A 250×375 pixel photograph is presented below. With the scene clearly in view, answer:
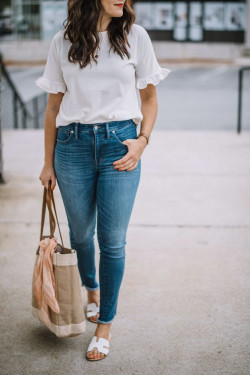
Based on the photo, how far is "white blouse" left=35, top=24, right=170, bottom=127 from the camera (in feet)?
8.39

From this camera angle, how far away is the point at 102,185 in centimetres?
266

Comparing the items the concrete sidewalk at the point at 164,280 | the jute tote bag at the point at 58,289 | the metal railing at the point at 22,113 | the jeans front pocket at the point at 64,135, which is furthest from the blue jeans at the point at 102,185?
the metal railing at the point at 22,113

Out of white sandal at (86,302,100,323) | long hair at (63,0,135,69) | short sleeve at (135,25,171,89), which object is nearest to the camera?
long hair at (63,0,135,69)

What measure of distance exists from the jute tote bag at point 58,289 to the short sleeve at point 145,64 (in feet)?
3.00

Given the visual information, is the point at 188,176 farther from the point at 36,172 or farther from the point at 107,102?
the point at 107,102

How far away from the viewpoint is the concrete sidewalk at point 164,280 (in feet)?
9.16

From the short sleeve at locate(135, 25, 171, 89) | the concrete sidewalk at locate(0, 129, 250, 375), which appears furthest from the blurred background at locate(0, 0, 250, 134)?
the short sleeve at locate(135, 25, 171, 89)

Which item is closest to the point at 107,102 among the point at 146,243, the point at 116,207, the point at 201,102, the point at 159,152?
the point at 116,207

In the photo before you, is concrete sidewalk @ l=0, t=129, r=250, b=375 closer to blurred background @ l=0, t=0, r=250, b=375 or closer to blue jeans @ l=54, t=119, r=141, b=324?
blurred background @ l=0, t=0, r=250, b=375

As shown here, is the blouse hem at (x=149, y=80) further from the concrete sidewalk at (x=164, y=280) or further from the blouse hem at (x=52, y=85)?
the concrete sidewalk at (x=164, y=280)

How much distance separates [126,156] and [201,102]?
11.3m

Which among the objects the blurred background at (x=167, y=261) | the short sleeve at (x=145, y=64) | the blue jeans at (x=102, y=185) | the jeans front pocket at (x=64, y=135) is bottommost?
the blurred background at (x=167, y=261)

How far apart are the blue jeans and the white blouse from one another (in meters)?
0.06

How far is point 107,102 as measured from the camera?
8.49 ft
